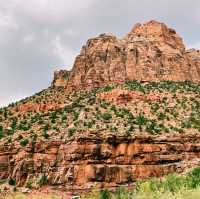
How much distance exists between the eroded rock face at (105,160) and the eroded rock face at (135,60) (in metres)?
26.8

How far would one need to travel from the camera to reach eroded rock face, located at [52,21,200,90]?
110 meters

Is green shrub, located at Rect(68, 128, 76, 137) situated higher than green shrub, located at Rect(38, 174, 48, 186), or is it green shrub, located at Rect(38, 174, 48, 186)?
green shrub, located at Rect(68, 128, 76, 137)

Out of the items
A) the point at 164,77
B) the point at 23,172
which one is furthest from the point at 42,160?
the point at 164,77

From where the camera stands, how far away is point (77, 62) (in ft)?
380

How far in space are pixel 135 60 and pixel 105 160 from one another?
3266 centimetres

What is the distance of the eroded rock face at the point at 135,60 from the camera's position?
110m

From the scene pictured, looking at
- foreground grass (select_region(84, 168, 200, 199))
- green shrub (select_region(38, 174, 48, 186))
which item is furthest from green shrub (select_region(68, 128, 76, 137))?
foreground grass (select_region(84, 168, 200, 199))

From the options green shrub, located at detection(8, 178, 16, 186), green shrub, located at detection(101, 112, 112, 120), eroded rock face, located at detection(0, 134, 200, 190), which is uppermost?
green shrub, located at detection(101, 112, 112, 120)

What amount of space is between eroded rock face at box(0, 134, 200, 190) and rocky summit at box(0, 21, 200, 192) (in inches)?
4.6

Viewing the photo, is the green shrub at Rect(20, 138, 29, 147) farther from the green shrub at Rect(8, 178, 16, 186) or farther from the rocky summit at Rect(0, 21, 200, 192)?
the green shrub at Rect(8, 178, 16, 186)

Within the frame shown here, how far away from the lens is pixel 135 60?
110938mm

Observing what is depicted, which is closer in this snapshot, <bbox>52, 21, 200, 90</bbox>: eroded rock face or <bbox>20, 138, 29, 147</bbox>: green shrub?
<bbox>20, 138, 29, 147</bbox>: green shrub

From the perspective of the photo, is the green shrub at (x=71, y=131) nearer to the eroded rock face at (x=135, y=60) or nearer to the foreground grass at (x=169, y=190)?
the foreground grass at (x=169, y=190)

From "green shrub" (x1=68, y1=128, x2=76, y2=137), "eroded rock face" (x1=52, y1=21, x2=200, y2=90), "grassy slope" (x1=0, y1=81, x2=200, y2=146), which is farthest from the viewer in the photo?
"eroded rock face" (x1=52, y1=21, x2=200, y2=90)
